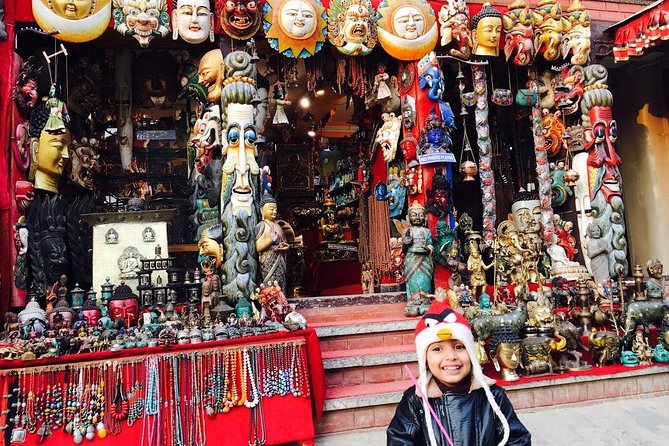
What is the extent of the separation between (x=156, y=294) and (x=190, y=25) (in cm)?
327

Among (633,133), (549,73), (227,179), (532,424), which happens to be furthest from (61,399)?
(633,133)

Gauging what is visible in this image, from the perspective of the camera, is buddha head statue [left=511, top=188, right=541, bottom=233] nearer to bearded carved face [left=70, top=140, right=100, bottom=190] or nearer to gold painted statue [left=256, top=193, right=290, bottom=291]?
gold painted statue [left=256, top=193, right=290, bottom=291]

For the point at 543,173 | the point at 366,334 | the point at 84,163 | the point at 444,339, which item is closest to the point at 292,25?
the point at 84,163

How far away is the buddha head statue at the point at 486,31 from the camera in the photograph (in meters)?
7.07

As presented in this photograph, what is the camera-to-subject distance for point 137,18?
19.4 ft

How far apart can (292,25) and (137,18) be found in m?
1.85

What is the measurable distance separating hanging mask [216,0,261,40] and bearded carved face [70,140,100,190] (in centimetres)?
262

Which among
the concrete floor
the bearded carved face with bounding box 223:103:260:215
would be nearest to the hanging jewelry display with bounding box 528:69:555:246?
the concrete floor

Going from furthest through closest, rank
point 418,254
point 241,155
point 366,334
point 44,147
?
point 418,254, point 241,155, point 44,147, point 366,334

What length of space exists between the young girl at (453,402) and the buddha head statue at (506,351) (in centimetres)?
273

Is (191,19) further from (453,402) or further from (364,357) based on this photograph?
(453,402)

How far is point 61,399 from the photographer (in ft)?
11.8

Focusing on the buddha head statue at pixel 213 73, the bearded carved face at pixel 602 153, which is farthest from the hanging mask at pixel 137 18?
the bearded carved face at pixel 602 153

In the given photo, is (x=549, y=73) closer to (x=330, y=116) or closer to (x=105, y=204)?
(x=330, y=116)
